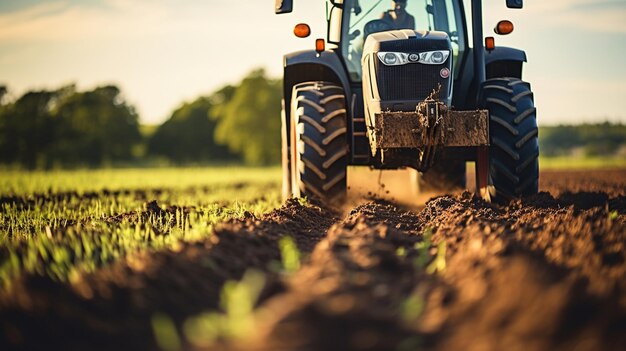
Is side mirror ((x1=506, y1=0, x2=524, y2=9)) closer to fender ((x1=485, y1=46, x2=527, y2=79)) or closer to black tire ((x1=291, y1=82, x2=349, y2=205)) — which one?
fender ((x1=485, y1=46, x2=527, y2=79))

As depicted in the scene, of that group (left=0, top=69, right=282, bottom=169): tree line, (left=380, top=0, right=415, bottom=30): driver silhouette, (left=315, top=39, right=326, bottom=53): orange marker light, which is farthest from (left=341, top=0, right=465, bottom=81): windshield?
(left=0, top=69, right=282, bottom=169): tree line

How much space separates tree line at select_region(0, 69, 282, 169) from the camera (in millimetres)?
44388

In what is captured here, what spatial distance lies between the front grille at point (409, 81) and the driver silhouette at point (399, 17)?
0.97m

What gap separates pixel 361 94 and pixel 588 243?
4.32 m

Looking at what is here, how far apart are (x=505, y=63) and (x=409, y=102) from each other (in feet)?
6.10

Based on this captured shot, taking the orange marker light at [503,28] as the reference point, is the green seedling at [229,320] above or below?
below

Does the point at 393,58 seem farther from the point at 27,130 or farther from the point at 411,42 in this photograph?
the point at 27,130

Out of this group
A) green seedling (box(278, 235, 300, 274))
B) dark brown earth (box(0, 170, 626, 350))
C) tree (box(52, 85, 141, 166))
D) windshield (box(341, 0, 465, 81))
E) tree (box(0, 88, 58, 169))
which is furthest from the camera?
tree (box(52, 85, 141, 166))

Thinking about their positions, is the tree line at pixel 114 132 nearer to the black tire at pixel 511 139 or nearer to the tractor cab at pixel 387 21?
the tractor cab at pixel 387 21

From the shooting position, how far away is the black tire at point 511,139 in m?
7.67

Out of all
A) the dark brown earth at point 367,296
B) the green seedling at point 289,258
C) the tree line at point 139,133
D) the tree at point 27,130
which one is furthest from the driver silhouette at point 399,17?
the tree at point 27,130

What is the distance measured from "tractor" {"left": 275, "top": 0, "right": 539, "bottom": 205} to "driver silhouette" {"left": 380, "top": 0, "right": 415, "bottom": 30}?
1 cm

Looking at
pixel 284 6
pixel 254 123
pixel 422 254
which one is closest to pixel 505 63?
pixel 284 6

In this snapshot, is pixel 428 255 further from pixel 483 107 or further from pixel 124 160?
pixel 124 160
